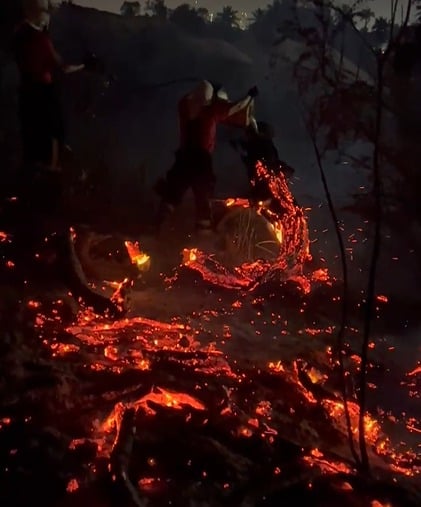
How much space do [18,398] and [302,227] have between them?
19.4 feet

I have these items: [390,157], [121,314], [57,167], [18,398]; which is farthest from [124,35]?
[18,398]

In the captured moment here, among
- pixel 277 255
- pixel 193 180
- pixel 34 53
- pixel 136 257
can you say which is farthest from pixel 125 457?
pixel 34 53

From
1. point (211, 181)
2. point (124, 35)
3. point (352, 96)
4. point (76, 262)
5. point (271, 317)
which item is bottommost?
point (271, 317)

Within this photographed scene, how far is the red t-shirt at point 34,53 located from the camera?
858cm

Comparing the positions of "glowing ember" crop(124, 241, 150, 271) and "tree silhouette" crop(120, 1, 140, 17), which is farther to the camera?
"tree silhouette" crop(120, 1, 140, 17)

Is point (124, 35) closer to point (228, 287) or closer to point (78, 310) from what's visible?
point (228, 287)

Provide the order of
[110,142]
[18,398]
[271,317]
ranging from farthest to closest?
[110,142]
[271,317]
[18,398]

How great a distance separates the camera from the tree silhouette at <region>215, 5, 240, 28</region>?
17.4 meters

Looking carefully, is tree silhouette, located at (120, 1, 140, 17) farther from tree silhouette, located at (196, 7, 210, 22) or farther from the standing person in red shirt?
the standing person in red shirt

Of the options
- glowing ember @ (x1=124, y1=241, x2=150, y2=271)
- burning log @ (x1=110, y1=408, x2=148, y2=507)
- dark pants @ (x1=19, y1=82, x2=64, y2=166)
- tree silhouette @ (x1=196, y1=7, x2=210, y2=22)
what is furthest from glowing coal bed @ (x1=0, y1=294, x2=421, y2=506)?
tree silhouette @ (x1=196, y1=7, x2=210, y2=22)

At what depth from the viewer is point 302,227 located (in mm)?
9766

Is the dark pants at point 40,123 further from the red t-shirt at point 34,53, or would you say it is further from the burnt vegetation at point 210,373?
the burnt vegetation at point 210,373

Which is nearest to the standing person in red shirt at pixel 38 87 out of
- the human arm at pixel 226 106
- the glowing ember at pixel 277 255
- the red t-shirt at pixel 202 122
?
the red t-shirt at pixel 202 122

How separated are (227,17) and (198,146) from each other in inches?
363
